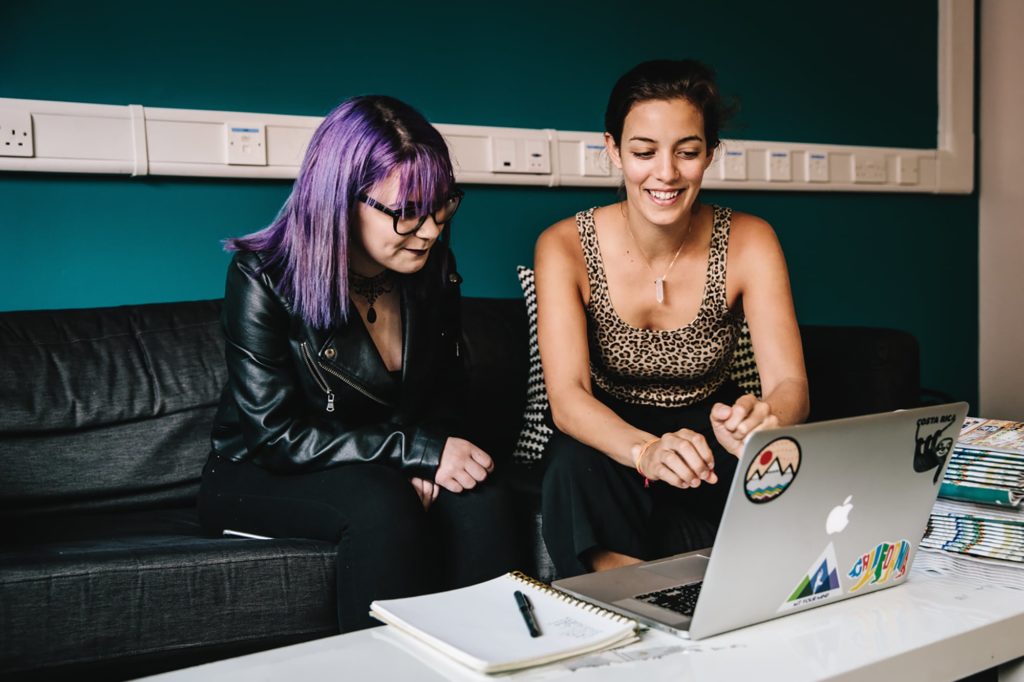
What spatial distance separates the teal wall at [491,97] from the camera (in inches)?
81.4

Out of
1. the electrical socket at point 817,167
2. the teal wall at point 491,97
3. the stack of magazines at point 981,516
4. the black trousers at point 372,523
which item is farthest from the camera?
the electrical socket at point 817,167

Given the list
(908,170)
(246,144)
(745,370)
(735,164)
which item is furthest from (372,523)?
(908,170)

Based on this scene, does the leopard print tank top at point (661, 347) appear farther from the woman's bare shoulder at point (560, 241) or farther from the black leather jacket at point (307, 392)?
the black leather jacket at point (307, 392)

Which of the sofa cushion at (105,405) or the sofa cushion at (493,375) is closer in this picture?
the sofa cushion at (105,405)

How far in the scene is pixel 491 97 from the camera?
2529mm

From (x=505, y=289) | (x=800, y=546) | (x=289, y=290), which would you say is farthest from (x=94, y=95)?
(x=800, y=546)

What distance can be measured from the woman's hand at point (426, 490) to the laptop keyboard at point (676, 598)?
23.7 inches

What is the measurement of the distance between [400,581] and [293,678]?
59 centimetres

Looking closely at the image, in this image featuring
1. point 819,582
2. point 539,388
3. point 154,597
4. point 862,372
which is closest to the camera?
point 819,582

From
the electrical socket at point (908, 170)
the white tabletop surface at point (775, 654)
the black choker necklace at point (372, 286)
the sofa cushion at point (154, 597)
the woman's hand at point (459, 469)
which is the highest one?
the electrical socket at point (908, 170)

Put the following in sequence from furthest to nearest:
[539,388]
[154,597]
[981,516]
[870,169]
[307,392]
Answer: [870,169], [539,388], [307,392], [154,597], [981,516]

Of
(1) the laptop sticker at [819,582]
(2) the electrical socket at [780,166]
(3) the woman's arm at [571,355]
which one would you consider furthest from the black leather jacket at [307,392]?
(2) the electrical socket at [780,166]

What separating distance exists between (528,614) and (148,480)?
3.87ft

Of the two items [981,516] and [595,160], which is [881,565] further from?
[595,160]
